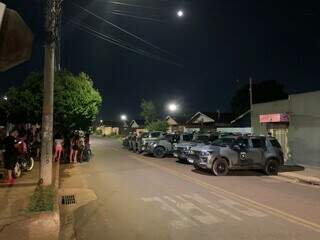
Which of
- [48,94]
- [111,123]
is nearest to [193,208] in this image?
[48,94]

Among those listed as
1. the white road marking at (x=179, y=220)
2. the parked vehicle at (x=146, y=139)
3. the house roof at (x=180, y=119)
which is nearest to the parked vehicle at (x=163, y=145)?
the parked vehicle at (x=146, y=139)

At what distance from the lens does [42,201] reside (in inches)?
401

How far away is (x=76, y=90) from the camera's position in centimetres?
2500

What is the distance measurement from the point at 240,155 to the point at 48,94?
9.57 m

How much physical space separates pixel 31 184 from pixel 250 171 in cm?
1153

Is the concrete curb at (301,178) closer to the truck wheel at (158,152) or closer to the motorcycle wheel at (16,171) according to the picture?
the motorcycle wheel at (16,171)

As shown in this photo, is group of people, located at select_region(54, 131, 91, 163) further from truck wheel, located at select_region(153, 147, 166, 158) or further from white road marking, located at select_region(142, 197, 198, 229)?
white road marking, located at select_region(142, 197, 198, 229)

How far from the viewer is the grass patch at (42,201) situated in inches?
378

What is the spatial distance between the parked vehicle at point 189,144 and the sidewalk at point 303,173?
210 inches

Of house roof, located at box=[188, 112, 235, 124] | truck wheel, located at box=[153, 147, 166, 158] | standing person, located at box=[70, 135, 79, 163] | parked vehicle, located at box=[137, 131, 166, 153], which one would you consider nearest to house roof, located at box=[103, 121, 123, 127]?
house roof, located at box=[188, 112, 235, 124]

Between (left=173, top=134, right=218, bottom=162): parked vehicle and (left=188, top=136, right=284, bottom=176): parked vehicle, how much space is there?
201 inches

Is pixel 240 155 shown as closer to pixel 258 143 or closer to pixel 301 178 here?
pixel 258 143

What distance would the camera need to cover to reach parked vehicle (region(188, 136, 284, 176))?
65.3 ft

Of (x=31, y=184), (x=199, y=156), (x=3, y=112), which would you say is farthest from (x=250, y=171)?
(x=3, y=112)
